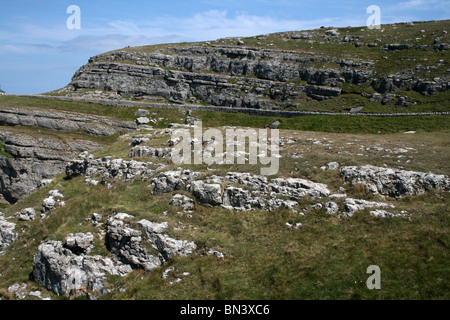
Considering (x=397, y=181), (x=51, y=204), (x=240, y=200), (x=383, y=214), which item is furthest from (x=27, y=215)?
(x=397, y=181)

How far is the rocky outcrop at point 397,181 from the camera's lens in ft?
55.1

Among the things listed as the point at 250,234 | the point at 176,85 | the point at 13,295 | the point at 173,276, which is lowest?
the point at 13,295

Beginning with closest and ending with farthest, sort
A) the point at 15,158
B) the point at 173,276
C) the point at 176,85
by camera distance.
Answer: the point at 173,276 → the point at 15,158 → the point at 176,85

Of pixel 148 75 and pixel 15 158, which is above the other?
pixel 148 75

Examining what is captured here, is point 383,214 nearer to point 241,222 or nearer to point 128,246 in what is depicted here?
point 241,222

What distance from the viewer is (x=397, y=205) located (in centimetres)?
1602

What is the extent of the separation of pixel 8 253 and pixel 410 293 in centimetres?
2361

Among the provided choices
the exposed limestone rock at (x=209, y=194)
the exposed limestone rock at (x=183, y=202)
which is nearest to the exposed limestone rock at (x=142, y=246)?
the exposed limestone rock at (x=183, y=202)

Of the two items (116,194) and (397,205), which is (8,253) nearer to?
(116,194)

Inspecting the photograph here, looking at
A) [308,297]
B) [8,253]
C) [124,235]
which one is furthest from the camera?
[8,253]

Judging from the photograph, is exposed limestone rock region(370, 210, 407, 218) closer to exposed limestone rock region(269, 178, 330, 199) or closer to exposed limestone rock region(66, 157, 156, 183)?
exposed limestone rock region(269, 178, 330, 199)

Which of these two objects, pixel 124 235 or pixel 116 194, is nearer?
pixel 124 235

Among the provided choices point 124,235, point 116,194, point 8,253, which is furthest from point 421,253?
point 8,253

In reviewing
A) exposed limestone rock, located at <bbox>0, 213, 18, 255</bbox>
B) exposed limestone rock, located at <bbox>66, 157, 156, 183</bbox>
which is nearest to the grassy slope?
exposed limestone rock, located at <bbox>0, 213, 18, 255</bbox>
